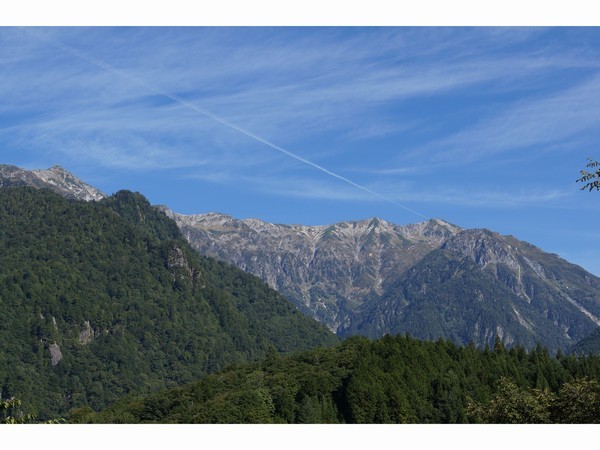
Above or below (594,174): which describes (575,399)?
below

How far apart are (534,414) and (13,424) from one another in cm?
4722

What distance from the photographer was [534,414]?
259 ft
